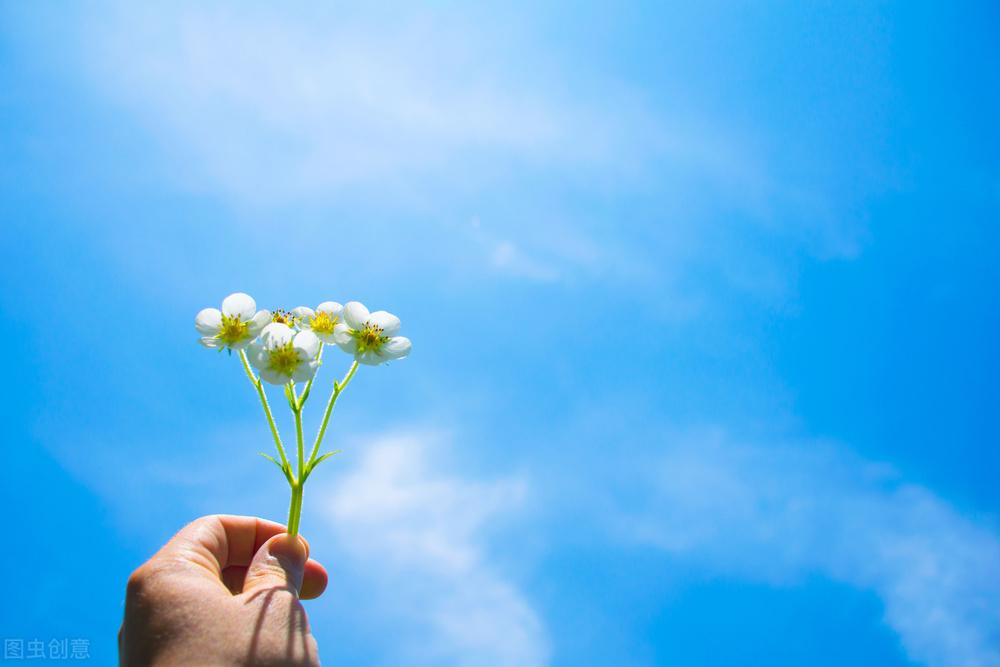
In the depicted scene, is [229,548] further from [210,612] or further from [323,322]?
[323,322]

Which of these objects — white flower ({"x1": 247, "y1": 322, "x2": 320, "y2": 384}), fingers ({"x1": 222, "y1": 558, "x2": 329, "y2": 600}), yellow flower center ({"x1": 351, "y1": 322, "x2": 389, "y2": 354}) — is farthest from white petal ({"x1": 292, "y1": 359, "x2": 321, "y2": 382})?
fingers ({"x1": 222, "y1": 558, "x2": 329, "y2": 600})

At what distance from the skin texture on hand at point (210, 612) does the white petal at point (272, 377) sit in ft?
2.68

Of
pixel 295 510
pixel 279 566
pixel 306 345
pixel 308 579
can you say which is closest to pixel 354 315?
pixel 306 345

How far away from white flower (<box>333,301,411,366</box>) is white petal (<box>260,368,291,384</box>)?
50cm

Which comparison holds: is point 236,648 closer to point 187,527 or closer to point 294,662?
point 294,662

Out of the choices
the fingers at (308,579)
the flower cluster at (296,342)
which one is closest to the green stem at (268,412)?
the flower cluster at (296,342)

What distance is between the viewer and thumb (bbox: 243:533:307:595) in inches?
116

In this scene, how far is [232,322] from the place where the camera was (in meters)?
3.30

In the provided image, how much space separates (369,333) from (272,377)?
65 centimetres

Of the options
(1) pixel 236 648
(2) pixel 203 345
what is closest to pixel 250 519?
(2) pixel 203 345

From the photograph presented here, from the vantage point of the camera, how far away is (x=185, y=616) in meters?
2.57

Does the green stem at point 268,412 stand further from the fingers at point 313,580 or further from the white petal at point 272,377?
the fingers at point 313,580

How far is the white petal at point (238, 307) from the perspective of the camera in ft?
10.9

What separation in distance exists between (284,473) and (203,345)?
81cm
